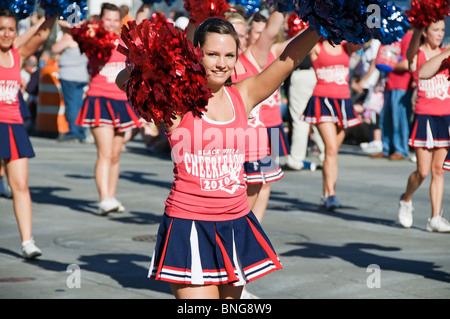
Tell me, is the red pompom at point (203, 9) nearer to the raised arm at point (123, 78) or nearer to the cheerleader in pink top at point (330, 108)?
the raised arm at point (123, 78)

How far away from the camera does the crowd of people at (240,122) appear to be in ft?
13.6

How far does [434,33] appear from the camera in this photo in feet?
27.2

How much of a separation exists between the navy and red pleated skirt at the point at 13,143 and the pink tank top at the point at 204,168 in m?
3.20

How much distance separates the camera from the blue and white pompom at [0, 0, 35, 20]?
6.62 m

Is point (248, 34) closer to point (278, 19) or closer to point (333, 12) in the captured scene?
point (278, 19)

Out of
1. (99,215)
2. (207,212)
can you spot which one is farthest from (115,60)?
(207,212)

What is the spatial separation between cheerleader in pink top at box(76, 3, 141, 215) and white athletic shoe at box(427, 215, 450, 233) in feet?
10.9

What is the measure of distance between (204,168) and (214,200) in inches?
6.6

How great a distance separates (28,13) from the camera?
6.69 m

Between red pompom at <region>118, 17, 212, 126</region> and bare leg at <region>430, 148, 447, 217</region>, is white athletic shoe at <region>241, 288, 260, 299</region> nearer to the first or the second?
red pompom at <region>118, 17, 212, 126</region>

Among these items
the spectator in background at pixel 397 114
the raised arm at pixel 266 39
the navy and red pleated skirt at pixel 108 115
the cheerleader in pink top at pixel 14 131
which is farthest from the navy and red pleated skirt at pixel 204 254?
the spectator in background at pixel 397 114

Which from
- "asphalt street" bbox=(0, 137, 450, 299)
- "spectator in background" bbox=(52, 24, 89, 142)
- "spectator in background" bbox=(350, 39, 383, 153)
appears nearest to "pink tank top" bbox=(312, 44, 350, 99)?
"asphalt street" bbox=(0, 137, 450, 299)

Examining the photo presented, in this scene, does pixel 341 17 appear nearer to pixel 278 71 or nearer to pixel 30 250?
pixel 278 71
